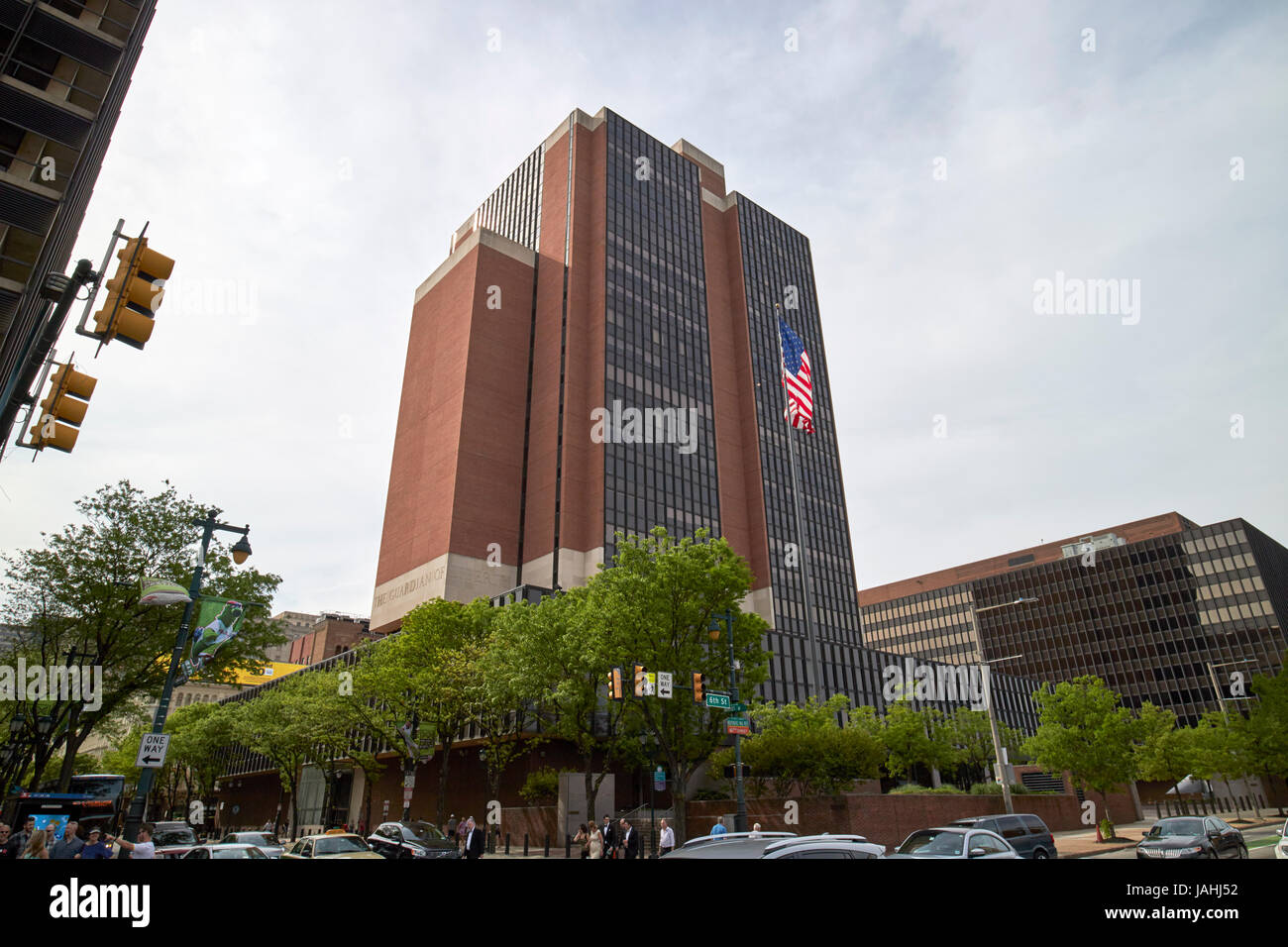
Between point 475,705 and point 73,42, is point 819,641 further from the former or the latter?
point 73,42

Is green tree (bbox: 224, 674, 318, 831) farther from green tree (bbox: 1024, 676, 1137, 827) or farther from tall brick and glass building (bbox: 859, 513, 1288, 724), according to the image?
tall brick and glass building (bbox: 859, 513, 1288, 724)

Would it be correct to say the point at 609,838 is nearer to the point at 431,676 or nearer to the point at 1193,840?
the point at 1193,840

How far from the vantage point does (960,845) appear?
13.9m

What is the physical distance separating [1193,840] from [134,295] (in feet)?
86.0

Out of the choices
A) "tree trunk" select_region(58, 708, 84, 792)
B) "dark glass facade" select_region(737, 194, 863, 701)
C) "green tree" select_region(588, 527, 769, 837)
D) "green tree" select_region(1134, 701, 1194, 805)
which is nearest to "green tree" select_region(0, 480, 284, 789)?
"tree trunk" select_region(58, 708, 84, 792)

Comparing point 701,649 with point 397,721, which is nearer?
point 701,649

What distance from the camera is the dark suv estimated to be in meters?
18.3

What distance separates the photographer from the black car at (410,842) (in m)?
22.8

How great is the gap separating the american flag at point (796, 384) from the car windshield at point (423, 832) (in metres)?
21.8

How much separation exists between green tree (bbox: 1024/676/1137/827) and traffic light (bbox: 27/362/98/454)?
40736 mm

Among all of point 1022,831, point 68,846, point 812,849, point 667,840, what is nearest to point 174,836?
point 68,846
